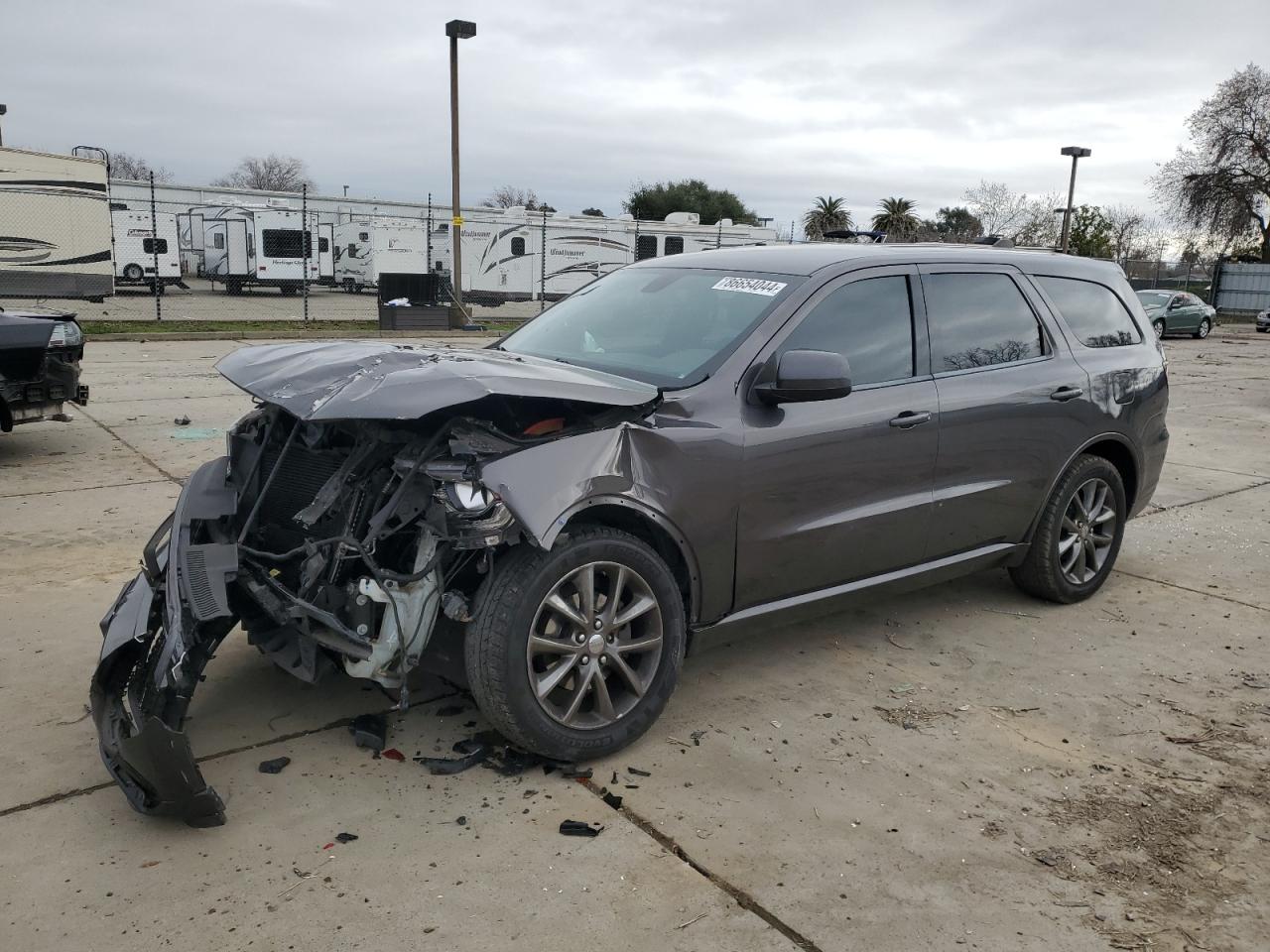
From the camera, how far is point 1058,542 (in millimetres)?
A: 5109

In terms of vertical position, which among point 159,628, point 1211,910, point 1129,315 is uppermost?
point 1129,315

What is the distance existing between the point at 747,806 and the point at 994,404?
2.30 meters

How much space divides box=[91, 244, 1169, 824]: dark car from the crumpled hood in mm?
14

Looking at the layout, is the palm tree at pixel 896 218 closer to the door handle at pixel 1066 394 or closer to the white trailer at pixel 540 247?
the white trailer at pixel 540 247

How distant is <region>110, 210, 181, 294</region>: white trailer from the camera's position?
3044cm

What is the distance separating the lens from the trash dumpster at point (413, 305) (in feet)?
66.6

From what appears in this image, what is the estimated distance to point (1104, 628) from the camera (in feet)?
16.5

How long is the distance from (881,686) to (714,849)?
1488mm

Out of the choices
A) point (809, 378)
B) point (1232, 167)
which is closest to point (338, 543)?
point (809, 378)

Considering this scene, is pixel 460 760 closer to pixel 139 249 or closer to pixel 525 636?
pixel 525 636

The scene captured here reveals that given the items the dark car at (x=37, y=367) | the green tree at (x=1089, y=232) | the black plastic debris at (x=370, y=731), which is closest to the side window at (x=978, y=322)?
the black plastic debris at (x=370, y=731)

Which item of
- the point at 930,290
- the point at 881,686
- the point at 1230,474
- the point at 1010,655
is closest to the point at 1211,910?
the point at 881,686

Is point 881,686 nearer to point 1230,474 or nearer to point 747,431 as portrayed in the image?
point 747,431

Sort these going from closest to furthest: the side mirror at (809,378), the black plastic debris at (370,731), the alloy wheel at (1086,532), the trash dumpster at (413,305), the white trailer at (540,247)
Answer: the black plastic debris at (370,731), the side mirror at (809,378), the alloy wheel at (1086,532), the trash dumpster at (413,305), the white trailer at (540,247)
